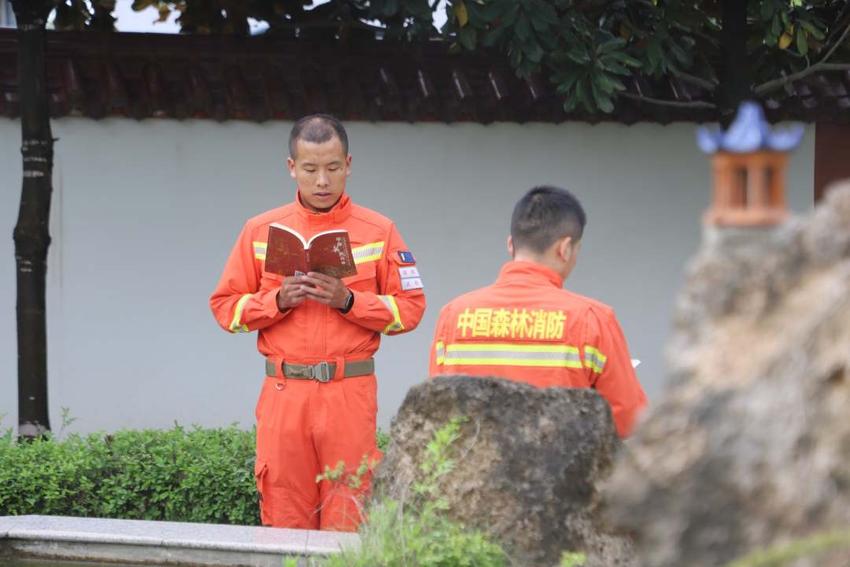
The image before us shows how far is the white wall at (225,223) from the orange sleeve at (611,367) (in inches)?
175

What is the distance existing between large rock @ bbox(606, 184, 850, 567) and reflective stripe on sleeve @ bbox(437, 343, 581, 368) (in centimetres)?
172

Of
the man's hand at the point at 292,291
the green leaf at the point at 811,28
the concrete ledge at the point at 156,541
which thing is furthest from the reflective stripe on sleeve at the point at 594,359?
the green leaf at the point at 811,28

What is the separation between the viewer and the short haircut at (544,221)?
12.1 feet

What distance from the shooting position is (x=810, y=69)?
7250 millimetres

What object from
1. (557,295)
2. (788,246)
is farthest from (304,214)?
(788,246)

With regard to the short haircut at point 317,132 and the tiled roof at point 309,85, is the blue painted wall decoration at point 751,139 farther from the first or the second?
the tiled roof at point 309,85

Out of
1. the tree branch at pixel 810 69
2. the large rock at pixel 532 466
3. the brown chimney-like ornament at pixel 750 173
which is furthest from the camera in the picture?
the tree branch at pixel 810 69

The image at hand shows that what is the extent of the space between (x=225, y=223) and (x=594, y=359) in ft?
15.5

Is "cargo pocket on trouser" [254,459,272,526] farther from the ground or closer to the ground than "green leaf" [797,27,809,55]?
closer to the ground

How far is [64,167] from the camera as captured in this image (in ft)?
25.4

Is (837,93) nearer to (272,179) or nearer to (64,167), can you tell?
(272,179)

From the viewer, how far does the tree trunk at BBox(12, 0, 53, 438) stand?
625cm

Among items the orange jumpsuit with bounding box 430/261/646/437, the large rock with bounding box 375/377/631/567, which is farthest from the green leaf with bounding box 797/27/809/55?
the large rock with bounding box 375/377/631/567

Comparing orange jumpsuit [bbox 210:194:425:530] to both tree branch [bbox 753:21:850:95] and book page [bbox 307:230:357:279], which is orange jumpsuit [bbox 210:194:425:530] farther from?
tree branch [bbox 753:21:850:95]
